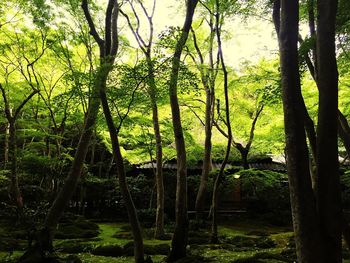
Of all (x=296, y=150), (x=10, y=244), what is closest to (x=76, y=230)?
(x=10, y=244)

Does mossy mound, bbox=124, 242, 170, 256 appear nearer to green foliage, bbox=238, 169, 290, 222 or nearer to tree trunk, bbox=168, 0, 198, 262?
tree trunk, bbox=168, 0, 198, 262

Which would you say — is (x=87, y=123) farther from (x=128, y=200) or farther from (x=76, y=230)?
(x=76, y=230)

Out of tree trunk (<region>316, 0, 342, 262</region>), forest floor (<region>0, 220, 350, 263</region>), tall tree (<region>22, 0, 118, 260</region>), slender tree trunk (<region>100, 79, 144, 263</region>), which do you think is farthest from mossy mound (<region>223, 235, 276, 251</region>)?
tree trunk (<region>316, 0, 342, 262</region>)

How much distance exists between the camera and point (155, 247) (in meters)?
10.6

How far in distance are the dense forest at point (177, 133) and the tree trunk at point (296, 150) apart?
15 mm

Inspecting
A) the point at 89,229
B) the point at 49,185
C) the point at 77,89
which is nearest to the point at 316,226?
the point at 77,89

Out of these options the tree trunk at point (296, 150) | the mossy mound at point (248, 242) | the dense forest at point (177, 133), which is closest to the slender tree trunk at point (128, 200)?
the dense forest at point (177, 133)

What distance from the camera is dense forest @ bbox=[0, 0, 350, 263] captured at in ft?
15.1

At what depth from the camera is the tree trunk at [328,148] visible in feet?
14.3

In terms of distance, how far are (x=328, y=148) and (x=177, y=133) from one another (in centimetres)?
508

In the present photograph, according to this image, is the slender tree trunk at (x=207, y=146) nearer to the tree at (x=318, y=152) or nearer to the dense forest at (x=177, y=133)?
the dense forest at (x=177, y=133)

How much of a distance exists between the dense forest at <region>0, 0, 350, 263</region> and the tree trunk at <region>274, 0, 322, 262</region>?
0.01 meters

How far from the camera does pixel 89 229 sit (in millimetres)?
15469

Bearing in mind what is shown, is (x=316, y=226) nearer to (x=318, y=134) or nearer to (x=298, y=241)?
(x=298, y=241)
